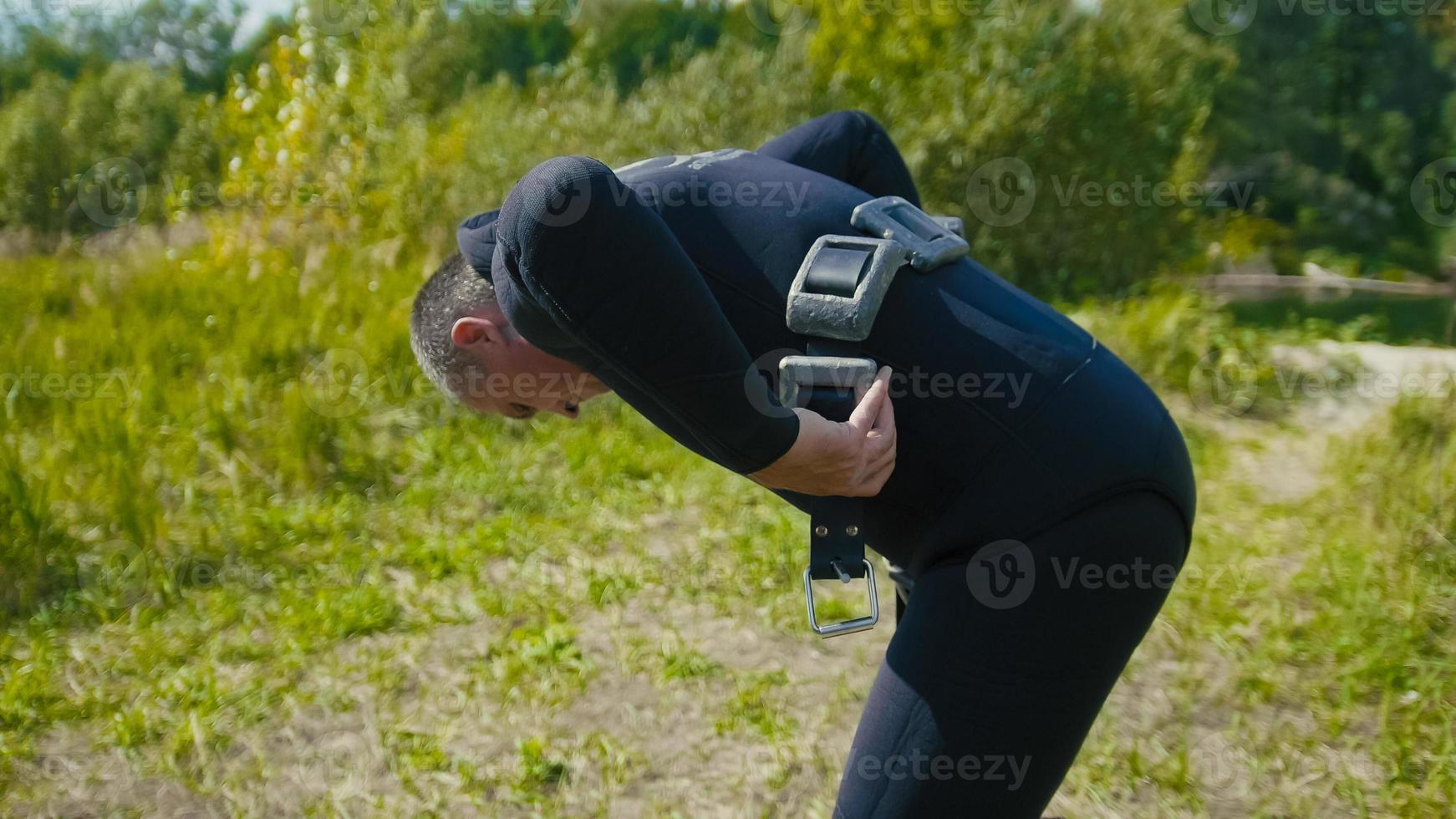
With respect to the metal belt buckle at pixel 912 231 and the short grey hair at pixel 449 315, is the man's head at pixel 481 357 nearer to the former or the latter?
the short grey hair at pixel 449 315

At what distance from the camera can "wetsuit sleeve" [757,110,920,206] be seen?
6.29 feet

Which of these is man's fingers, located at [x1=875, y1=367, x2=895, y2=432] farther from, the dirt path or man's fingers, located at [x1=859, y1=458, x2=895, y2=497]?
the dirt path

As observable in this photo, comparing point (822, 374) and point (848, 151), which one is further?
point (848, 151)

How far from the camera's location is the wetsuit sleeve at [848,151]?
6.29 feet

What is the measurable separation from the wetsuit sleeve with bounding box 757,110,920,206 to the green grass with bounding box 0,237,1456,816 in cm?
186

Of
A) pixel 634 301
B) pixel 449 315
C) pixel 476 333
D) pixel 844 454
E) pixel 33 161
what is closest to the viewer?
pixel 634 301

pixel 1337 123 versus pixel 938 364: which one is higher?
pixel 938 364

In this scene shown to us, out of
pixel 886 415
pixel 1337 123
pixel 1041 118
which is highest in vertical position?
pixel 886 415

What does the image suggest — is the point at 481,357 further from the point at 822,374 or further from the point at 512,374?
the point at 822,374

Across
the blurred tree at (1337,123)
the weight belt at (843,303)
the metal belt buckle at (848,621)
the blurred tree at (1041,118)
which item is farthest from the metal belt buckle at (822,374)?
the blurred tree at (1337,123)

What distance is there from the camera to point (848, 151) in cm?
195

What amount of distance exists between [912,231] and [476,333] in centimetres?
75

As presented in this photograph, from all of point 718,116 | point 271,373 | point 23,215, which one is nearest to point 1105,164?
point 718,116

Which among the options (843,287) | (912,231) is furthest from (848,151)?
(843,287)
